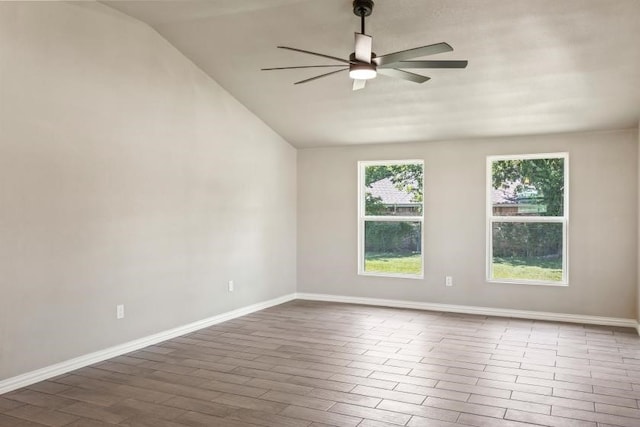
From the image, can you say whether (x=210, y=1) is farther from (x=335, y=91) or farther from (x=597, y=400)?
(x=597, y=400)

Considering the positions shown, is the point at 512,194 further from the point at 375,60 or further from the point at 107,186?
the point at 107,186

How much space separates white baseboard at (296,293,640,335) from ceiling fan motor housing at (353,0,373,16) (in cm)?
395

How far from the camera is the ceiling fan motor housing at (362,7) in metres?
3.88

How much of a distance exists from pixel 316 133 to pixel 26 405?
452 centimetres

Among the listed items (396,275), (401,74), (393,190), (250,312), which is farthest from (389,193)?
(401,74)

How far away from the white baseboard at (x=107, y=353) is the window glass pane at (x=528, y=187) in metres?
3.38

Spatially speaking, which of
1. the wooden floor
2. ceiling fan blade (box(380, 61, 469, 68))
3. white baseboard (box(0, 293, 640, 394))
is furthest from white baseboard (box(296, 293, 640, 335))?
ceiling fan blade (box(380, 61, 469, 68))

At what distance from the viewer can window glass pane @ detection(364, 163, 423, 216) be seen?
22.4 ft

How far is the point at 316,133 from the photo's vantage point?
6758 mm

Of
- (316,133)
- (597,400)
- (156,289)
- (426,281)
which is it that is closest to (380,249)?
(426,281)

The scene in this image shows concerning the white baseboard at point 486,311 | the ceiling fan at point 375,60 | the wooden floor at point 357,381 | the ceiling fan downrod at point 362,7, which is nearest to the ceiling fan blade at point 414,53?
the ceiling fan at point 375,60

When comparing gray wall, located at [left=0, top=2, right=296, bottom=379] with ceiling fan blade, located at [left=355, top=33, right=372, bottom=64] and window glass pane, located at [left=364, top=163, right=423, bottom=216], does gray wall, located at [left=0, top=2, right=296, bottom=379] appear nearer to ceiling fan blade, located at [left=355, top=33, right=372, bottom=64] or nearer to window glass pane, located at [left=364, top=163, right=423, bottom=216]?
window glass pane, located at [left=364, top=163, right=423, bottom=216]

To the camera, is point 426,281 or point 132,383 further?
point 426,281

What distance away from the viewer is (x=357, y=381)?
12.5 feet
